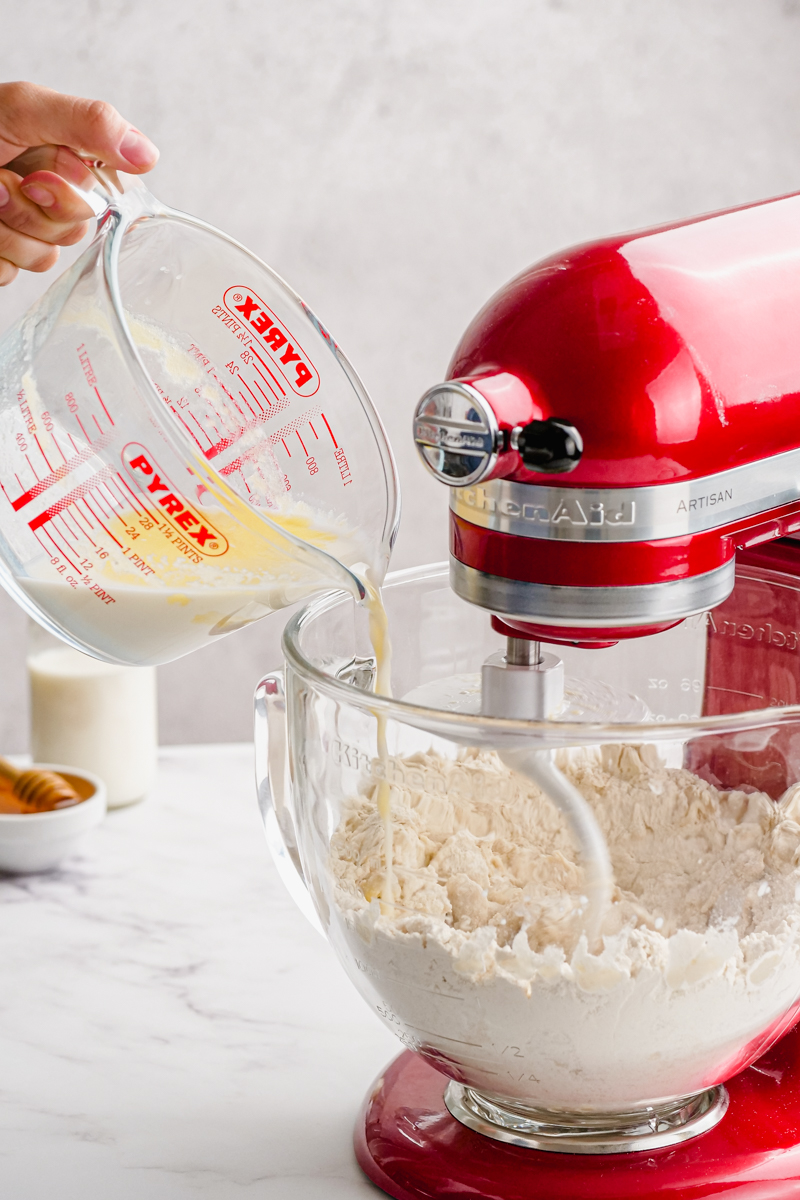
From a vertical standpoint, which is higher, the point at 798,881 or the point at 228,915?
the point at 798,881

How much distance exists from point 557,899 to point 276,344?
34 centimetres

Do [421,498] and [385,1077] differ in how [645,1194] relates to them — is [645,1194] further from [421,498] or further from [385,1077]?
[421,498]

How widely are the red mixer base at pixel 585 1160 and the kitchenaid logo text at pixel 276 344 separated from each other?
1.24ft

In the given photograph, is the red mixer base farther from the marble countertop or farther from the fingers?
the fingers

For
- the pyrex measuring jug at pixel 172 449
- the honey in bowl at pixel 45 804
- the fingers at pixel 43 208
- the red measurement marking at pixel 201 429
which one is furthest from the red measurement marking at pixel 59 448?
the honey in bowl at pixel 45 804

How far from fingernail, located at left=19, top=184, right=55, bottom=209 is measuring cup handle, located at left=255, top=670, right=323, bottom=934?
31 centimetres

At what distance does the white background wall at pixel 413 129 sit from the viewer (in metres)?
1.50

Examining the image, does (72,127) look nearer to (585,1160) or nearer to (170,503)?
(170,503)

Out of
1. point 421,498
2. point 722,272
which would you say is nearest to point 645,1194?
point 722,272

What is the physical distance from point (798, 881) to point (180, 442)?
0.32 meters

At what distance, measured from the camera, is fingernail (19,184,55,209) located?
73 cm

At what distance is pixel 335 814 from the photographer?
60cm

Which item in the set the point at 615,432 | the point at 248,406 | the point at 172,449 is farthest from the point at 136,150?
the point at 615,432

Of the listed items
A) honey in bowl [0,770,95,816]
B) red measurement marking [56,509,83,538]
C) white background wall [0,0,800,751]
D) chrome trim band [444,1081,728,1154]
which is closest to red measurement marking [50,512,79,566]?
red measurement marking [56,509,83,538]
